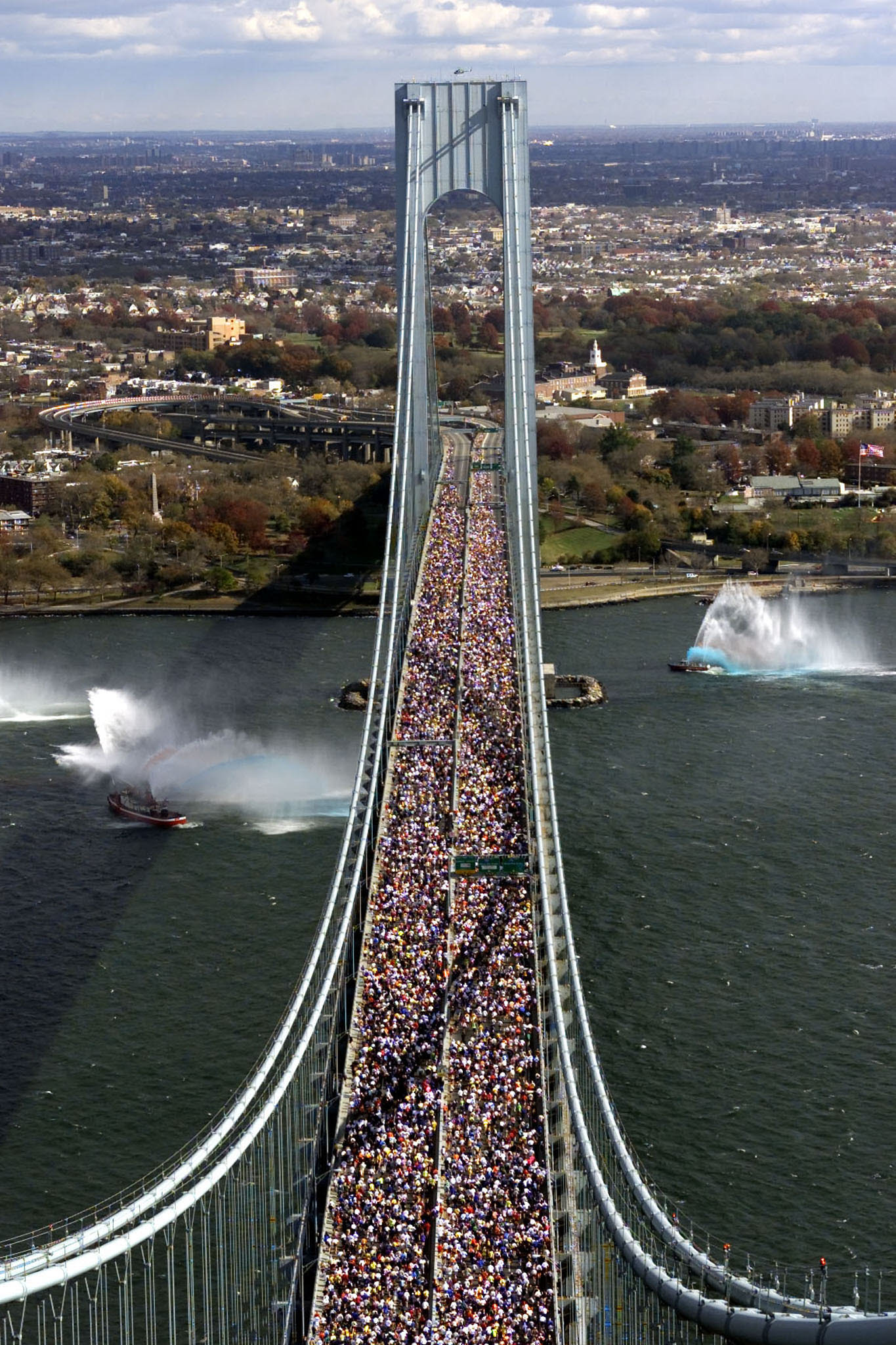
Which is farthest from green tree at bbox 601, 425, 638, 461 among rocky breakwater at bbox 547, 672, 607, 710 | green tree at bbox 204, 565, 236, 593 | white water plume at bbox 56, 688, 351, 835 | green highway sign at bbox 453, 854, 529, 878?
green highway sign at bbox 453, 854, 529, 878

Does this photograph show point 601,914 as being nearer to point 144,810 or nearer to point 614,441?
point 144,810

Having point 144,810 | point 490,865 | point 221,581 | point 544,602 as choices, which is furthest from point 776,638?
point 490,865

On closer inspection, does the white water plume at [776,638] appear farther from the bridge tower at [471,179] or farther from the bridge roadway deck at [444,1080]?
the bridge roadway deck at [444,1080]

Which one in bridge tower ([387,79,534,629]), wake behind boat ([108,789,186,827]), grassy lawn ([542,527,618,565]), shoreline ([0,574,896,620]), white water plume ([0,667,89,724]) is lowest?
shoreline ([0,574,896,620])

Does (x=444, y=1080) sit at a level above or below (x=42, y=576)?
above

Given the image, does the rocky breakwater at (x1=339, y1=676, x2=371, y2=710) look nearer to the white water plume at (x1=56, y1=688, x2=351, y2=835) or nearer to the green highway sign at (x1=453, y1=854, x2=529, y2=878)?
the white water plume at (x1=56, y1=688, x2=351, y2=835)

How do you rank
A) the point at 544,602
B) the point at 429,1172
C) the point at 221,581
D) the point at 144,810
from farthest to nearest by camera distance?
the point at 221,581
the point at 544,602
the point at 144,810
the point at 429,1172

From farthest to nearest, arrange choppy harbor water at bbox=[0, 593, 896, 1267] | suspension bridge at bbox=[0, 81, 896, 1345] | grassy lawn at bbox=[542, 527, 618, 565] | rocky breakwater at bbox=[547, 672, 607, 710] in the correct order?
grassy lawn at bbox=[542, 527, 618, 565], rocky breakwater at bbox=[547, 672, 607, 710], choppy harbor water at bbox=[0, 593, 896, 1267], suspension bridge at bbox=[0, 81, 896, 1345]
